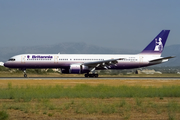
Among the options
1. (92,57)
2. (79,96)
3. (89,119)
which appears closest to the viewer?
(89,119)

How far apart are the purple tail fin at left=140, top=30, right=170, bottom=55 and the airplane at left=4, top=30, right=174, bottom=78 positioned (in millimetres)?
754

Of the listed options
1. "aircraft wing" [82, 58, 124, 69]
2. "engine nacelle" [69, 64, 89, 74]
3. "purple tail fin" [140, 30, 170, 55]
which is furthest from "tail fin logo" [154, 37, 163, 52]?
"engine nacelle" [69, 64, 89, 74]

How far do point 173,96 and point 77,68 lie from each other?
26972 millimetres

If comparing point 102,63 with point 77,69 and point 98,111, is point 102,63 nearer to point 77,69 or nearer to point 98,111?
point 77,69

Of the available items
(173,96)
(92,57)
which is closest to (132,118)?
(173,96)

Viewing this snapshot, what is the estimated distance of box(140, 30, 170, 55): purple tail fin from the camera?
5597cm

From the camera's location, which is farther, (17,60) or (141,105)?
(17,60)

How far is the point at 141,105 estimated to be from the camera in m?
18.4

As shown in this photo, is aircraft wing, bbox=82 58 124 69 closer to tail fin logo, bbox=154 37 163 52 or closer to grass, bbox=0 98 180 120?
tail fin logo, bbox=154 37 163 52

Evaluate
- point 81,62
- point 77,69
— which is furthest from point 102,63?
point 77,69

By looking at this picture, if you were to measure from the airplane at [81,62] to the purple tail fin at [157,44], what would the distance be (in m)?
0.75

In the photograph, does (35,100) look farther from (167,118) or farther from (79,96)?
(167,118)

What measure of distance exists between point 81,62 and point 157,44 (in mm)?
14052

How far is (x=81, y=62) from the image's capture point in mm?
52312
